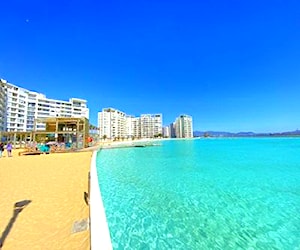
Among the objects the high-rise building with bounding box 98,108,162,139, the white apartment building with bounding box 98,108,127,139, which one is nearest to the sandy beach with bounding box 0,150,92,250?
the white apartment building with bounding box 98,108,127,139

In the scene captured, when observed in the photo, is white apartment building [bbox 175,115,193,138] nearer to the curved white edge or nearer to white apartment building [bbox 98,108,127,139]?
white apartment building [bbox 98,108,127,139]

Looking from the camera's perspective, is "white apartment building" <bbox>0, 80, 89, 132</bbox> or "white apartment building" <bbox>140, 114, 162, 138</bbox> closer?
"white apartment building" <bbox>0, 80, 89, 132</bbox>

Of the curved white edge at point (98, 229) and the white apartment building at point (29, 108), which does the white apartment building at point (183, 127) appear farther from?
the curved white edge at point (98, 229)

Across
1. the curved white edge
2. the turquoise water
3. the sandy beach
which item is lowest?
the turquoise water

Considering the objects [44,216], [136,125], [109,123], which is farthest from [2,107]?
[136,125]

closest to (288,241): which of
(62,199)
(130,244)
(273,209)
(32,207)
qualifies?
(273,209)

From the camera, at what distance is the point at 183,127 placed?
144m

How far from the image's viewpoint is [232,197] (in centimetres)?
700

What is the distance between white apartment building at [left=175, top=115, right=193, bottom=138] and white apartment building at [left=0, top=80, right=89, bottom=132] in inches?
3109

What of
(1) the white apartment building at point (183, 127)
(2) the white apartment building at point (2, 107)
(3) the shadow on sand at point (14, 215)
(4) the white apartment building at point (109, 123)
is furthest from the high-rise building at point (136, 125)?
(3) the shadow on sand at point (14, 215)

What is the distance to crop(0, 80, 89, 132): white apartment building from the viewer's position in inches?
2393

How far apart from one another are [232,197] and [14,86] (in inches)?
3053

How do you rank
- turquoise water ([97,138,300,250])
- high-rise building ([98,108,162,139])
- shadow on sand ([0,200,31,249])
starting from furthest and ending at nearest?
1. high-rise building ([98,108,162,139])
2. turquoise water ([97,138,300,250])
3. shadow on sand ([0,200,31,249])

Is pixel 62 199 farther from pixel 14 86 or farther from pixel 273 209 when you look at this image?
pixel 14 86
